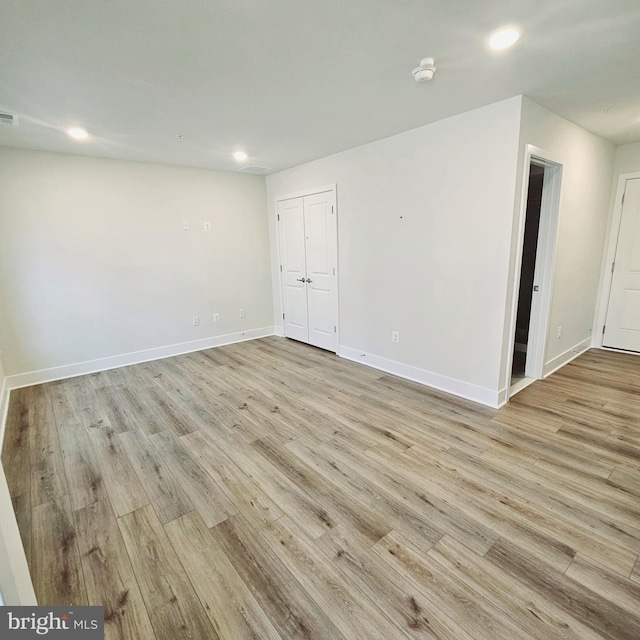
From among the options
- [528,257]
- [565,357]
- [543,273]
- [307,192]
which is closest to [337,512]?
[543,273]

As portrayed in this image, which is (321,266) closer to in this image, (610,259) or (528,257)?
(528,257)

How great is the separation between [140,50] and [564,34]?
2.22 meters

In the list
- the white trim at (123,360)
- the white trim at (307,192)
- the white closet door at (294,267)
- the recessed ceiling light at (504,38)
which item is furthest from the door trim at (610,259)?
the white trim at (123,360)

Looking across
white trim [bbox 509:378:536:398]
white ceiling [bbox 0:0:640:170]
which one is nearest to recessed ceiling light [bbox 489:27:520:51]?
white ceiling [bbox 0:0:640:170]

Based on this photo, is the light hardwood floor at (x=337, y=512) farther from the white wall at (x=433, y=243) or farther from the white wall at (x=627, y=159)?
the white wall at (x=627, y=159)

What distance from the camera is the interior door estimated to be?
385 cm

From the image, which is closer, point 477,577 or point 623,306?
point 477,577

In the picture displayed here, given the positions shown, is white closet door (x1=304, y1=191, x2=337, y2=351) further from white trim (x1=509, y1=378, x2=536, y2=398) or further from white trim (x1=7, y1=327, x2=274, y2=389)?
white trim (x1=509, y1=378, x2=536, y2=398)

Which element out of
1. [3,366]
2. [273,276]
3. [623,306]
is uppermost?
[273,276]

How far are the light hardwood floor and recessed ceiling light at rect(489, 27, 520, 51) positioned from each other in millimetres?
2425

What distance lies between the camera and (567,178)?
312 centimetres

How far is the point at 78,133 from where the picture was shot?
2945 mm

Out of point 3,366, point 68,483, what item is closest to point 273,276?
point 3,366

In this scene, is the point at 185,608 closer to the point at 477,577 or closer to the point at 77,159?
the point at 477,577
